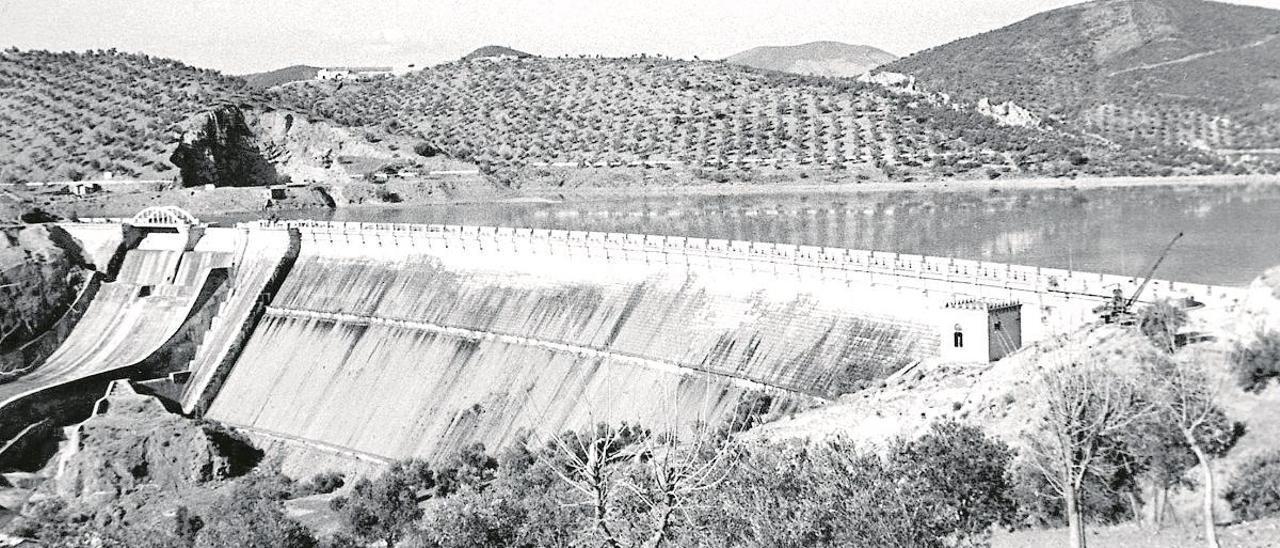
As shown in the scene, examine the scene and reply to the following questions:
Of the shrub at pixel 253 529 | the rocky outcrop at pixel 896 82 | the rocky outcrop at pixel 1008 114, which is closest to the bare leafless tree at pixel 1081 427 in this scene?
the shrub at pixel 253 529

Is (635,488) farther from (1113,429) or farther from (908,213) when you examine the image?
(908,213)

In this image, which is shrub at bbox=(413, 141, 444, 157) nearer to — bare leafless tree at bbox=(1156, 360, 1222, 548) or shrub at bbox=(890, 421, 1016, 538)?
shrub at bbox=(890, 421, 1016, 538)

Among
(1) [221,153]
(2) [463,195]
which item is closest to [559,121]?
(2) [463,195]

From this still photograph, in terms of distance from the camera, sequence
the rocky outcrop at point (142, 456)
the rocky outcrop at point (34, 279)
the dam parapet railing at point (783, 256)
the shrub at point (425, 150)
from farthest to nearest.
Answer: the shrub at point (425, 150), the rocky outcrop at point (34, 279), the rocky outcrop at point (142, 456), the dam parapet railing at point (783, 256)

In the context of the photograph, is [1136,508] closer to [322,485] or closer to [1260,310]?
[1260,310]

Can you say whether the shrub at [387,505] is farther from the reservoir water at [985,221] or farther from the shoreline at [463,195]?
the shoreline at [463,195]

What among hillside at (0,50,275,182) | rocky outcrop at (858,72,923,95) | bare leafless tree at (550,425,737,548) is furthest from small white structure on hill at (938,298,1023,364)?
rocky outcrop at (858,72,923,95)
